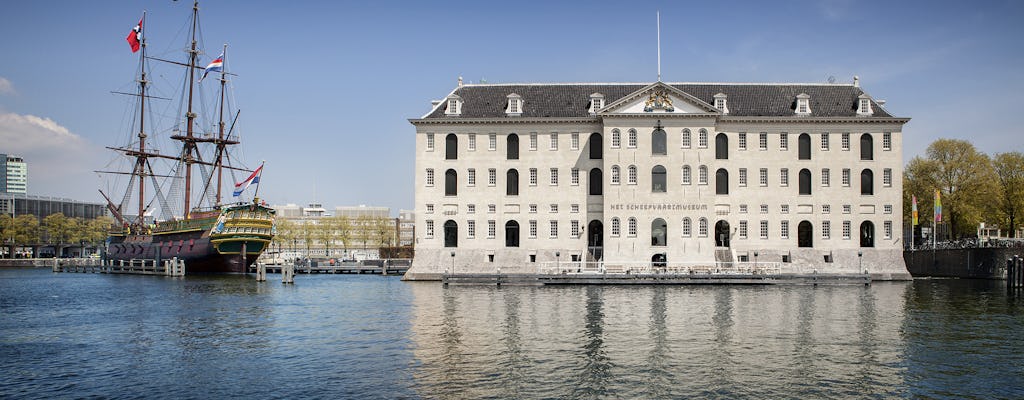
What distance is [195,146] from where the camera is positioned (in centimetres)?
10319

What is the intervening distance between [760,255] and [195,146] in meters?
70.4

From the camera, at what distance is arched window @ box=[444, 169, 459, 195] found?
6988 centimetres

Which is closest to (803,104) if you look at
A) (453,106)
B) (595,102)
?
(595,102)

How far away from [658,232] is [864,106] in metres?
20.3

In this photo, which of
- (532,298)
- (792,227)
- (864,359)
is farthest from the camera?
(792,227)

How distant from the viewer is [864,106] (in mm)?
68688

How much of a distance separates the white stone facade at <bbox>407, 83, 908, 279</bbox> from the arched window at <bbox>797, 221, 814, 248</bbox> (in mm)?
87

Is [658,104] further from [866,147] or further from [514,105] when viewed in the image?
[866,147]

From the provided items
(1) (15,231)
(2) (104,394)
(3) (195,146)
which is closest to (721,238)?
(2) (104,394)

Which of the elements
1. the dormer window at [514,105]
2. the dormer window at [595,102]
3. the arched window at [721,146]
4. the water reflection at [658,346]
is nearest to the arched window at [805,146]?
the arched window at [721,146]

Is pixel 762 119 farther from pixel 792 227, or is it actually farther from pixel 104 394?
pixel 104 394

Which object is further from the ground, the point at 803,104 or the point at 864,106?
the point at 803,104

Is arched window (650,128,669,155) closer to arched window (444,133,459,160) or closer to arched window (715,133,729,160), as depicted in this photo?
arched window (715,133,729,160)

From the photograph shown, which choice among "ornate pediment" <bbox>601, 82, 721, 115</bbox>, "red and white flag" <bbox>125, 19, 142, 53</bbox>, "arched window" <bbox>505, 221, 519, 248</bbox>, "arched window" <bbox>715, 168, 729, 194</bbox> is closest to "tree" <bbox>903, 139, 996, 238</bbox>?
"arched window" <bbox>715, 168, 729, 194</bbox>
